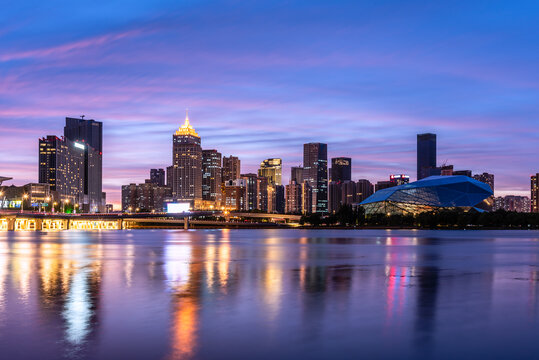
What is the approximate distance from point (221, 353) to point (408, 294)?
14.4 metres

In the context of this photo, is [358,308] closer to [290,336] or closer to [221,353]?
[290,336]

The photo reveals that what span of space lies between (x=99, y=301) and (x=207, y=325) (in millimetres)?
7541

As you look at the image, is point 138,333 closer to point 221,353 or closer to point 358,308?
point 221,353

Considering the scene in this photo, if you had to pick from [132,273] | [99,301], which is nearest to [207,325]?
[99,301]

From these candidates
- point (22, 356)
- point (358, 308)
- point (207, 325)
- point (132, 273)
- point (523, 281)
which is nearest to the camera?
point (22, 356)

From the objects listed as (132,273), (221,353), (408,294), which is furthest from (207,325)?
(132,273)

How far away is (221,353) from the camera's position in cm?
1495

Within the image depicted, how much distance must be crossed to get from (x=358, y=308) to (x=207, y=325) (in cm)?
687

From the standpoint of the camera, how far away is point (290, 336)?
1709 cm

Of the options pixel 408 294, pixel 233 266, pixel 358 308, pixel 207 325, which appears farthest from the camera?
pixel 233 266

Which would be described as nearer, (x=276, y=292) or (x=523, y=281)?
(x=276, y=292)

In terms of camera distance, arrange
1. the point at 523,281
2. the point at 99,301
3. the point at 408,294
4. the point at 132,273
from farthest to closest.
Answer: the point at 132,273
the point at 523,281
the point at 408,294
the point at 99,301

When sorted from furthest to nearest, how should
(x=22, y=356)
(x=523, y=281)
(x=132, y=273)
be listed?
1. (x=132, y=273)
2. (x=523, y=281)
3. (x=22, y=356)

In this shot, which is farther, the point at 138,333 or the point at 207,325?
the point at 207,325
